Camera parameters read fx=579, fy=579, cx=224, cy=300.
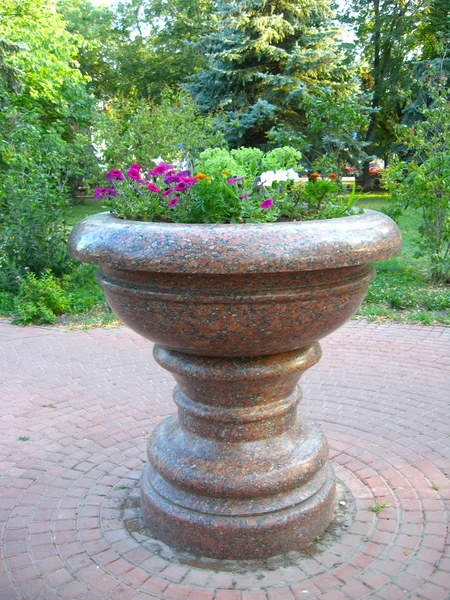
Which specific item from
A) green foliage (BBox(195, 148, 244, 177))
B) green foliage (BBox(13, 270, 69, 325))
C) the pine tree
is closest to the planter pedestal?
green foliage (BBox(195, 148, 244, 177))

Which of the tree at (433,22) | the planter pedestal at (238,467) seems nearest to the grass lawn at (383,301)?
the planter pedestal at (238,467)

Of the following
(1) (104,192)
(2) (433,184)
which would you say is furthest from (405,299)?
(1) (104,192)

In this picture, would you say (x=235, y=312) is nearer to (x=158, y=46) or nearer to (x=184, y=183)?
(x=184, y=183)

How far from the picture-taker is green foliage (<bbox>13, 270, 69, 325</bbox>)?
21.9ft

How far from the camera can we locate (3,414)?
428 centimetres

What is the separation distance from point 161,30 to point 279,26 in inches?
490

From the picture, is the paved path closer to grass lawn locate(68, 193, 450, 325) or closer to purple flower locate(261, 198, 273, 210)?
grass lawn locate(68, 193, 450, 325)

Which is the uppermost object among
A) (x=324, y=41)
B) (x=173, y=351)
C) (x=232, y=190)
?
(x=324, y=41)

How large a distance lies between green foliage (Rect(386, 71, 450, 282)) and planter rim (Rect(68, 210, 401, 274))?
5.65 meters

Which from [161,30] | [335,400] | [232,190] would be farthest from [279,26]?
[232,190]

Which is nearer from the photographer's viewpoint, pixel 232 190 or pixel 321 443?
pixel 232 190

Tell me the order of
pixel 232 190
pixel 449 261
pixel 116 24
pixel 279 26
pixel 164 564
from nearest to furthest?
pixel 232 190, pixel 164 564, pixel 449 261, pixel 279 26, pixel 116 24

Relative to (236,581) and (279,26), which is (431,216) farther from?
(279,26)

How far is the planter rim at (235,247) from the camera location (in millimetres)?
2014
